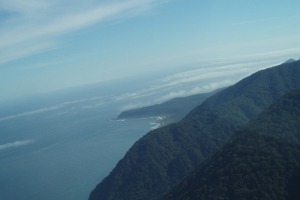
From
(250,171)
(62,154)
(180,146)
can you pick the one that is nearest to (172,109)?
(62,154)

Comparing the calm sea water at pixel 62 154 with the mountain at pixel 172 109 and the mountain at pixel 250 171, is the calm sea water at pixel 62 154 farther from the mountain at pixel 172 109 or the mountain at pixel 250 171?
the mountain at pixel 250 171

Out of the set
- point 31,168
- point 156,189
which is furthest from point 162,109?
point 156,189

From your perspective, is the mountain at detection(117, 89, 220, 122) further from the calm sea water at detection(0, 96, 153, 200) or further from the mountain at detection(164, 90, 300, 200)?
the mountain at detection(164, 90, 300, 200)

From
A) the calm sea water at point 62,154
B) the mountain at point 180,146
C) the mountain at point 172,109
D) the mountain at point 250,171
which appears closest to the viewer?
the mountain at point 250,171

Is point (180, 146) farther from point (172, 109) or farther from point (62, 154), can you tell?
point (172, 109)

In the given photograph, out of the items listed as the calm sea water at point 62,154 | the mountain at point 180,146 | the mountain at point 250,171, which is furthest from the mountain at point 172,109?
the mountain at point 250,171

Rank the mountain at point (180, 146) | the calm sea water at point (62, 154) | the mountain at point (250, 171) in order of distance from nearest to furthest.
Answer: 1. the mountain at point (250, 171)
2. the mountain at point (180, 146)
3. the calm sea water at point (62, 154)

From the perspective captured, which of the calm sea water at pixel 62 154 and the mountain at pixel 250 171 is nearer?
the mountain at pixel 250 171
